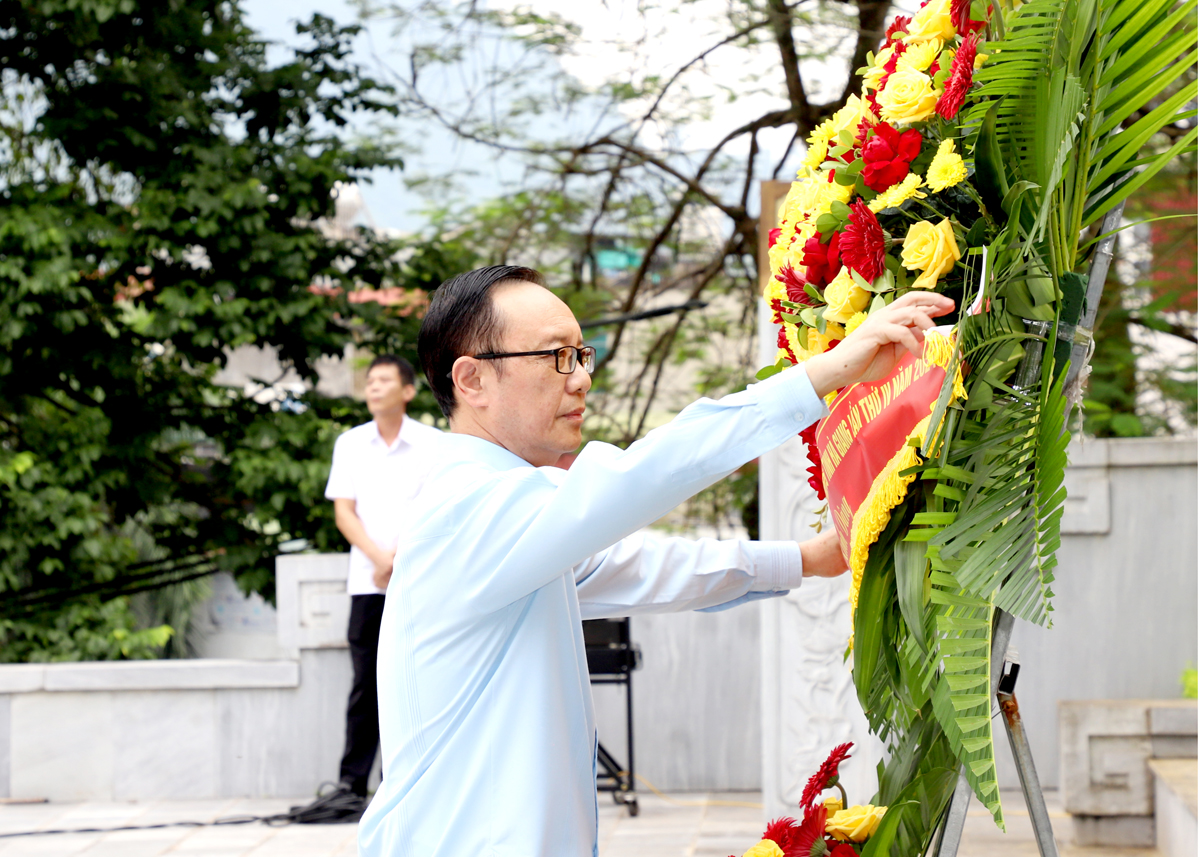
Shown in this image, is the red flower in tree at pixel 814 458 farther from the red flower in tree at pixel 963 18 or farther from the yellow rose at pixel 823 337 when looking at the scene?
the red flower in tree at pixel 963 18

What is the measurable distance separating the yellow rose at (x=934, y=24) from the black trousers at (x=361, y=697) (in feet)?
13.0

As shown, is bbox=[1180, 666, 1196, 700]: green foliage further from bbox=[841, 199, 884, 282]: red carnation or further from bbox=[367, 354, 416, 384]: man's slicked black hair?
bbox=[841, 199, 884, 282]: red carnation

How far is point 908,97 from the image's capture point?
4.54ft

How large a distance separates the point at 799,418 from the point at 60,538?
545 cm

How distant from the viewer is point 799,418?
134 cm

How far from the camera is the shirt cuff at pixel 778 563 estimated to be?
5.99ft

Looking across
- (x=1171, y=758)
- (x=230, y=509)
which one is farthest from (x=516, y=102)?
(x=1171, y=758)

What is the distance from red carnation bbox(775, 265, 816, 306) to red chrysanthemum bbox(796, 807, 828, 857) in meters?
0.71

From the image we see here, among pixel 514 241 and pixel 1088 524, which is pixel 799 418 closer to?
pixel 1088 524

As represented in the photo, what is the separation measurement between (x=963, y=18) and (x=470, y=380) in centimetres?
79

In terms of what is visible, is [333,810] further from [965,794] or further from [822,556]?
[965,794]

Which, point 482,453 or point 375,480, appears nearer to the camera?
point 482,453

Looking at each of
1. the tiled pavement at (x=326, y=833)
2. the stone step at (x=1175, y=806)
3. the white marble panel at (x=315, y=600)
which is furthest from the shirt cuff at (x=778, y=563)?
the white marble panel at (x=315, y=600)

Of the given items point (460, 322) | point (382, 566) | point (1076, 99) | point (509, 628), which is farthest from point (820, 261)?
point (382, 566)
